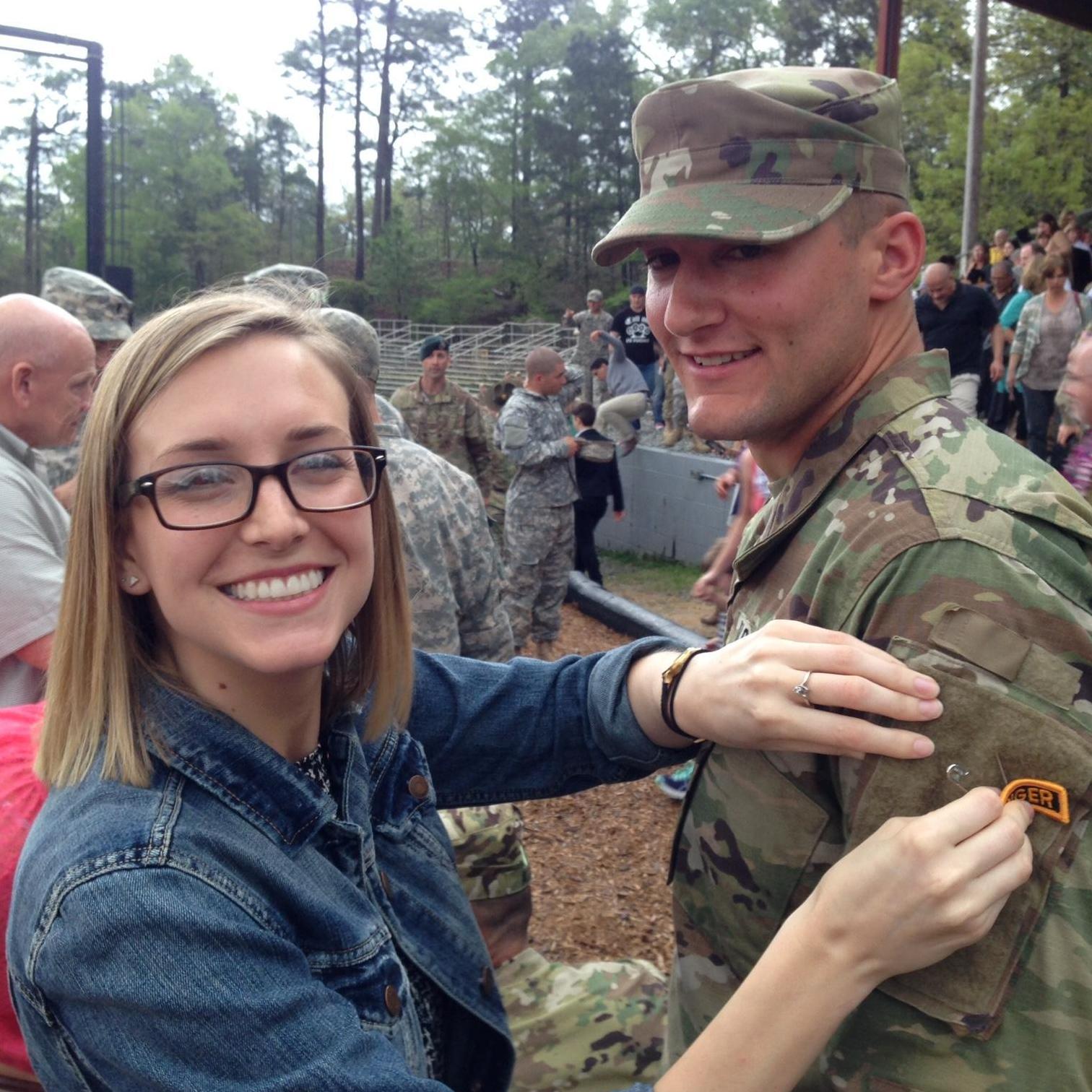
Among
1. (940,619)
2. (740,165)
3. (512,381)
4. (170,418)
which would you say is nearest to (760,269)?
(740,165)

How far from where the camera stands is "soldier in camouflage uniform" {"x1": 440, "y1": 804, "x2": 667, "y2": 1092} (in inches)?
98.9

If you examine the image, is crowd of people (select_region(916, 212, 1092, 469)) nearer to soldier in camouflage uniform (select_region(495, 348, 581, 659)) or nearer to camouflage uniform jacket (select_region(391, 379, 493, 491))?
soldier in camouflage uniform (select_region(495, 348, 581, 659))

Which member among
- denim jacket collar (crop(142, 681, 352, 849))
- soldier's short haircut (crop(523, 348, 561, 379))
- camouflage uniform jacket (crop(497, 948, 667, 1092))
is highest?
soldier's short haircut (crop(523, 348, 561, 379))

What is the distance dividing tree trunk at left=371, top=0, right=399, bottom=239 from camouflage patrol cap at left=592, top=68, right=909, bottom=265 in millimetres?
49191

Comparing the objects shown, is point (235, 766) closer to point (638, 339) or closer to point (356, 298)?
point (638, 339)

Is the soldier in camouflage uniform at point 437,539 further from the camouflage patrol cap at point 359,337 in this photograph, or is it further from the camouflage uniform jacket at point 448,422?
the camouflage uniform jacket at point 448,422

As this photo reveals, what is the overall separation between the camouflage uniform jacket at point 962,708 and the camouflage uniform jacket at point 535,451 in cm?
689

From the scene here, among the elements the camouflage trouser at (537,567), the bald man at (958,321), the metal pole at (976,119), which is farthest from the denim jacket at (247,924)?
the metal pole at (976,119)

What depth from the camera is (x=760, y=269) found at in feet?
5.74

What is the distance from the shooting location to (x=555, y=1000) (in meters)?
2.66

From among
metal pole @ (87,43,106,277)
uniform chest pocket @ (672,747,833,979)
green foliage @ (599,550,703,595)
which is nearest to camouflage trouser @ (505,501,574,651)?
green foliage @ (599,550,703,595)

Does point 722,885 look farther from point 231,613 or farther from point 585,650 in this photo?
point 585,650

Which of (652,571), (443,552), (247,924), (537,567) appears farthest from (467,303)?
(247,924)

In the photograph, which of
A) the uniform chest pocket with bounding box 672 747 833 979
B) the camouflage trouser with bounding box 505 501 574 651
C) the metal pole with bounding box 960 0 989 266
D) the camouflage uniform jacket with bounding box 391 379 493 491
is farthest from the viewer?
the metal pole with bounding box 960 0 989 266
